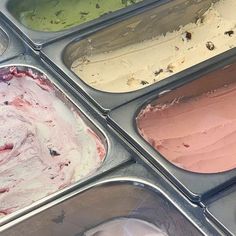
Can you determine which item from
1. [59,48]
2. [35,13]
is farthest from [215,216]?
[35,13]

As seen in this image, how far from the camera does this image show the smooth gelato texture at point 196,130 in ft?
4.81

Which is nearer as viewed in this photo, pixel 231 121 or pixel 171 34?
pixel 231 121

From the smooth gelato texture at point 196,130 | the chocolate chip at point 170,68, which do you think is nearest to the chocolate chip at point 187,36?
the chocolate chip at point 170,68

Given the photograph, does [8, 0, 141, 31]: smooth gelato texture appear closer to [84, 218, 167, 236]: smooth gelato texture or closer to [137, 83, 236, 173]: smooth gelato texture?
[137, 83, 236, 173]: smooth gelato texture

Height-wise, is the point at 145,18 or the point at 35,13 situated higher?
the point at 35,13

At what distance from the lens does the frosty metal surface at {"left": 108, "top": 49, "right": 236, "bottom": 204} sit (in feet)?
4.14

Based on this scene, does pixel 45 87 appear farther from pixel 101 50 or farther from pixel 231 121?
pixel 231 121

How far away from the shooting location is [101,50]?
6.06ft

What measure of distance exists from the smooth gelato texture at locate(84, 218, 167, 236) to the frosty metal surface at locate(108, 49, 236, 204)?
153mm

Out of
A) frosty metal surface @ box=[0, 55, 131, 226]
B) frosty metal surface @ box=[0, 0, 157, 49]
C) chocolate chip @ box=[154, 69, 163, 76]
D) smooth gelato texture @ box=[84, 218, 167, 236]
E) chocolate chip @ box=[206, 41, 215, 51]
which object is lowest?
smooth gelato texture @ box=[84, 218, 167, 236]

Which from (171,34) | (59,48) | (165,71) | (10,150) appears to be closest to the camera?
(10,150)

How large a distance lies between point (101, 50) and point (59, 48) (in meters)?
0.18

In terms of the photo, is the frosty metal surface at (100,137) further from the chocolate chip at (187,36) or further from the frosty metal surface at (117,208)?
the chocolate chip at (187,36)

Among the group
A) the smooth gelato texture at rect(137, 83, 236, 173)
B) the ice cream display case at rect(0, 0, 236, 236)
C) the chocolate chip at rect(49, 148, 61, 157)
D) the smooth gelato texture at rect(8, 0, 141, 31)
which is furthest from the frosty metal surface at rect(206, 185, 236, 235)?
the smooth gelato texture at rect(8, 0, 141, 31)
